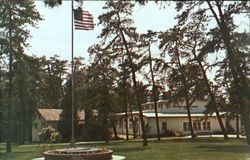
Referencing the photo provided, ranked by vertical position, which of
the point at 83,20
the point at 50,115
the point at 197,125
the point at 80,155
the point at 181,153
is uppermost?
the point at 83,20

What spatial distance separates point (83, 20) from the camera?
739 inches

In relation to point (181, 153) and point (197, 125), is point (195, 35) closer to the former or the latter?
point (181, 153)

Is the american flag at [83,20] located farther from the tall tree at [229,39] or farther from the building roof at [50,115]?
the building roof at [50,115]

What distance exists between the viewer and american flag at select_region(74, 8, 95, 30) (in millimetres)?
18672

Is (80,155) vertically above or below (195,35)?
below

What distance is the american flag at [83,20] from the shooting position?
1867 cm

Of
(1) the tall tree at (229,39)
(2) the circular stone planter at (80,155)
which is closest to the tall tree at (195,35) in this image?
(1) the tall tree at (229,39)

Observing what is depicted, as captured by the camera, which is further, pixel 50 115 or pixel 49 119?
pixel 50 115

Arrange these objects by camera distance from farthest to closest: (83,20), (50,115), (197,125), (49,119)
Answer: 1. (197,125)
2. (50,115)
3. (49,119)
4. (83,20)

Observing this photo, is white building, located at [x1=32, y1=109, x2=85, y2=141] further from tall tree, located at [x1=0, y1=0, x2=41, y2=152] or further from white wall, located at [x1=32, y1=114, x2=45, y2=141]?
tall tree, located at [x1=0, y1=0, x2=41, y2=152]

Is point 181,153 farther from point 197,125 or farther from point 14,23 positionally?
point 197,125

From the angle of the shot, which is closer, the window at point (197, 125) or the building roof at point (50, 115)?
the building roof at point (50, 115)

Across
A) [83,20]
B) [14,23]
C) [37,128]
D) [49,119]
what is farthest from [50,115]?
[83,20]

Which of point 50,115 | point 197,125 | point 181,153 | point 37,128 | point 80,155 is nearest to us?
point 80,155
